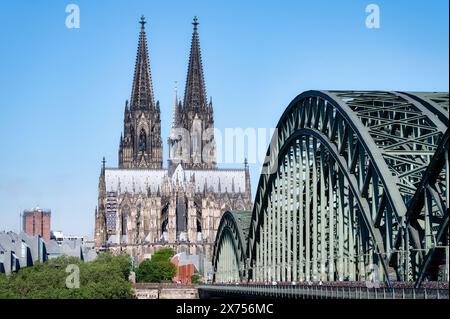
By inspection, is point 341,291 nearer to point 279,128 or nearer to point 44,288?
point 279,128

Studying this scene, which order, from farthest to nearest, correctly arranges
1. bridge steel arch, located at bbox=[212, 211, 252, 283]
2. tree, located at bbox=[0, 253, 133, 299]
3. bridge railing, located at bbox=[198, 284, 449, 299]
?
bridge steel arch, located at bbox=[212, 211, 252, 283] < tree, located at bbox=[0, 253, 133, 299] < bridge railing, located at bbox=[198, 284, 449, 299]

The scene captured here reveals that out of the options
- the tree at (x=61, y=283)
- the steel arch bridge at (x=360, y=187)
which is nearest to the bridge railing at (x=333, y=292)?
the steel arch bridge at (x=360, y=187)

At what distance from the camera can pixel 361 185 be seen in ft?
228

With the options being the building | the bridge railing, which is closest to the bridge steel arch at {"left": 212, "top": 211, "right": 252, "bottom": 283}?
the bridge railing

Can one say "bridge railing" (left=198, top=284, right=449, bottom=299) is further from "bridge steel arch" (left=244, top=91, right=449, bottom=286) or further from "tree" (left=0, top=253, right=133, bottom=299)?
"tree" (left=0, top=253, right=133, bottom=299)

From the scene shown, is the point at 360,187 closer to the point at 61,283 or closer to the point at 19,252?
the point at 61,283

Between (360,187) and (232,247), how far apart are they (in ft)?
228

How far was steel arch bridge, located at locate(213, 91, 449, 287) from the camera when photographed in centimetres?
6003

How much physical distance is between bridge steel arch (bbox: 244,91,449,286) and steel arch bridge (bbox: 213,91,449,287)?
7cm

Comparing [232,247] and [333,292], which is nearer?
[333,292]

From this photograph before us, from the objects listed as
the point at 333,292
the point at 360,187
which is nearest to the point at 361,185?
the point at 360,187

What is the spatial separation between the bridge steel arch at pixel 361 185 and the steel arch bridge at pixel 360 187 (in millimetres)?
70
